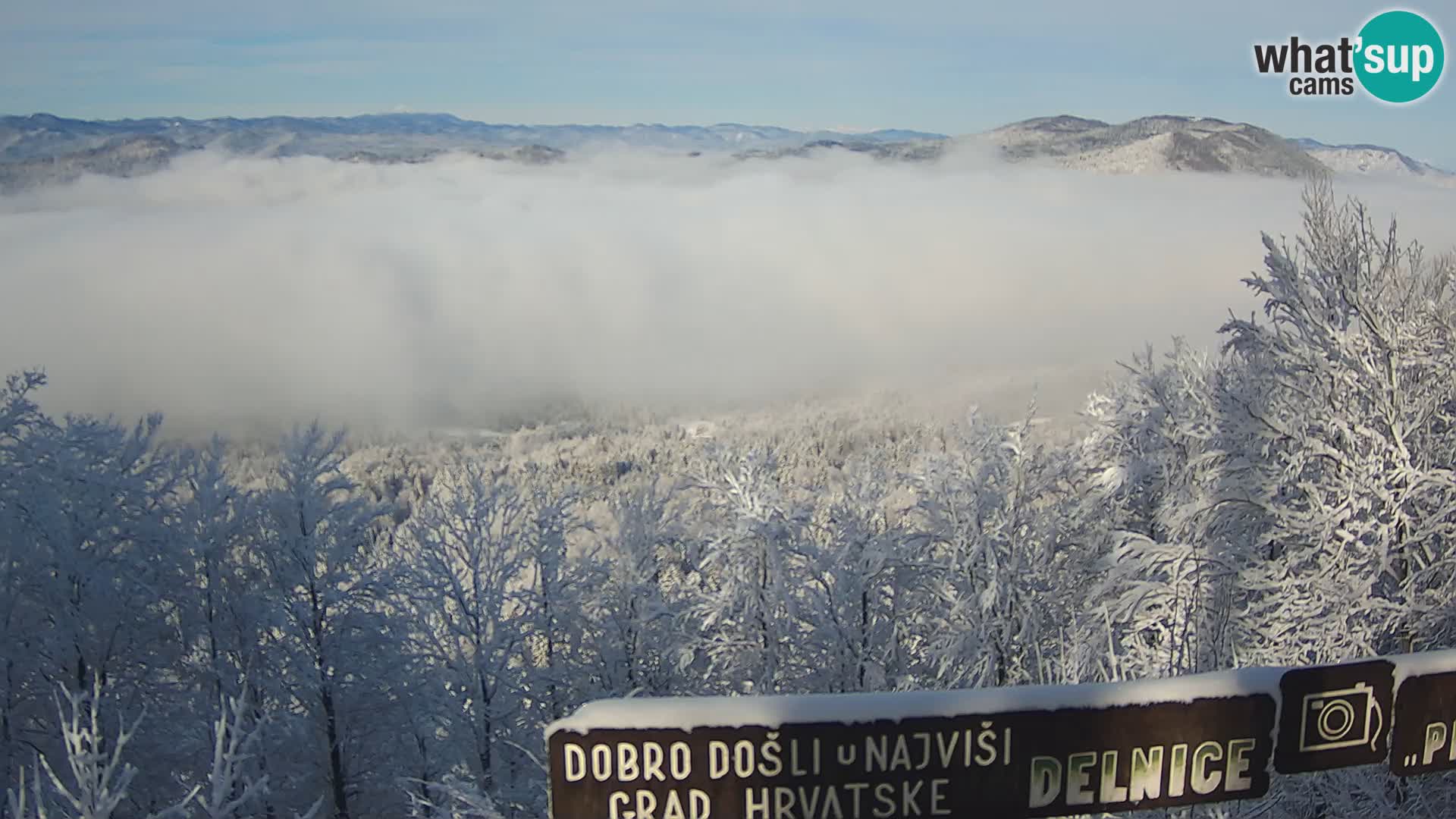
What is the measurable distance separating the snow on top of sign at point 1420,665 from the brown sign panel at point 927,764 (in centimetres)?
57

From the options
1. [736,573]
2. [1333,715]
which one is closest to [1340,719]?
[1333,715]

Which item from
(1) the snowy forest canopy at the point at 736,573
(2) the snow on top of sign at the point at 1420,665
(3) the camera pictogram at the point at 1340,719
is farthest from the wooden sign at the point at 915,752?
(1) the snowy forest canopy at the point at 736,573

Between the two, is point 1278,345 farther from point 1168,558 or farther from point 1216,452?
point 1168,558

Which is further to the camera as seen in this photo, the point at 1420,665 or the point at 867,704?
the point at 1420,665

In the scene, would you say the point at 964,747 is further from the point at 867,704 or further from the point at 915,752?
the point at 867,704

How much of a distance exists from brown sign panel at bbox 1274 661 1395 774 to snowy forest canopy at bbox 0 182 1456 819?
4695mm

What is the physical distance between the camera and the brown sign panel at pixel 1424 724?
3451 mm

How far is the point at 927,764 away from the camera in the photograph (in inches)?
125

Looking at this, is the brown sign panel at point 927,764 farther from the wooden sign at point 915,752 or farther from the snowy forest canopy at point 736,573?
the snowy forest canopy at point 736,573

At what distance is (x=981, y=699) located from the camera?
A: 3158mm

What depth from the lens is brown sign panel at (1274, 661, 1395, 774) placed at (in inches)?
132

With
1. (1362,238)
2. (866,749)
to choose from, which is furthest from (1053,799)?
(1362,238)

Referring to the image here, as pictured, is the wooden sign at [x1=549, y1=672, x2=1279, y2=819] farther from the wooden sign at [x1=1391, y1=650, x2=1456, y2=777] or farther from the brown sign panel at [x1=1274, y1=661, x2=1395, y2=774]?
the wooden sign at [x1=1391, y1=650, x2=1456, y2=777]

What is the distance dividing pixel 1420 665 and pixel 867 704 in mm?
2161
